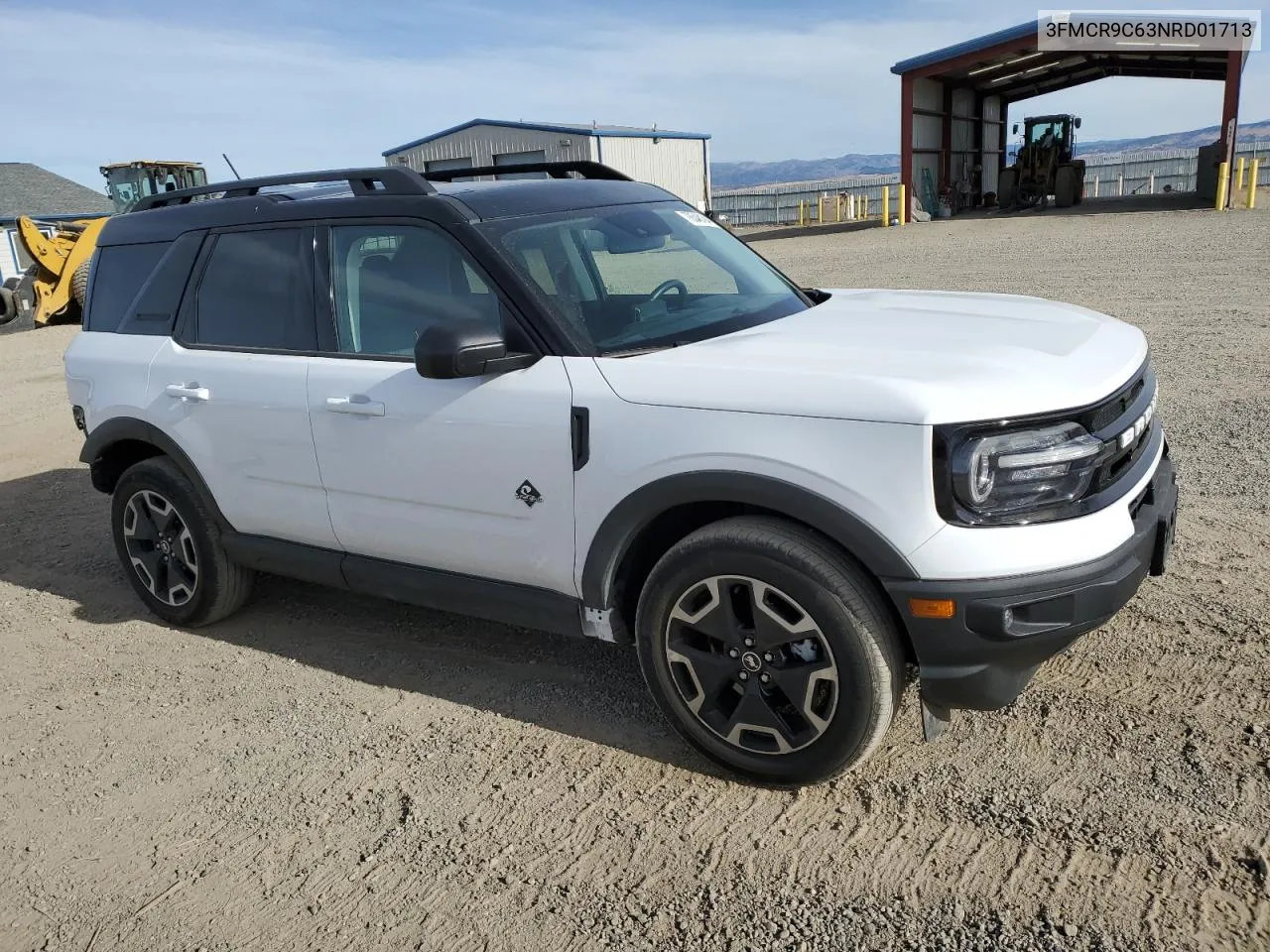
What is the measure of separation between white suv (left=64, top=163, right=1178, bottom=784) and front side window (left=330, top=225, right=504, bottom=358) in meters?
0.01

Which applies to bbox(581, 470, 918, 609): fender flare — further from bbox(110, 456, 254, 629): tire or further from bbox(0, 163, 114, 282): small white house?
bbox(0, 163, 114, 282): small white house

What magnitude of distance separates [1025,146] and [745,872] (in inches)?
1260

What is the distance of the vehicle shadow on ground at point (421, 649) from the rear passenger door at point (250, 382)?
0.60 meters

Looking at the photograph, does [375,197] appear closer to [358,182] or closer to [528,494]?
[358,182]

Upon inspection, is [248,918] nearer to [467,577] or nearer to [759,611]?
[467,577]

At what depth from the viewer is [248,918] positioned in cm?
294

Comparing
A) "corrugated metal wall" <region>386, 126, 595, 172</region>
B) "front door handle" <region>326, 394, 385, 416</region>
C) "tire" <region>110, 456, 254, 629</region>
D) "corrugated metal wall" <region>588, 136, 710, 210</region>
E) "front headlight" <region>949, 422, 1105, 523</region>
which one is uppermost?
"corrugated metal wall" <region>386, 126, 595, 172</region>

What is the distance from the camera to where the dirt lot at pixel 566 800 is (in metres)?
2.74

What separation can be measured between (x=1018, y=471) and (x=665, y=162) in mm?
38061

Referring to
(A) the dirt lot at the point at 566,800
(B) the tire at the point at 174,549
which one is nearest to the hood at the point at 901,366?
(A) the dirt lot at the point at 566,800

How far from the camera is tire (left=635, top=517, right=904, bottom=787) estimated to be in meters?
2.95

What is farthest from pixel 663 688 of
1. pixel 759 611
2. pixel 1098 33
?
pixel 1098 33

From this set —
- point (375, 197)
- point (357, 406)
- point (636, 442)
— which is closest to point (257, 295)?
point (375, 197)

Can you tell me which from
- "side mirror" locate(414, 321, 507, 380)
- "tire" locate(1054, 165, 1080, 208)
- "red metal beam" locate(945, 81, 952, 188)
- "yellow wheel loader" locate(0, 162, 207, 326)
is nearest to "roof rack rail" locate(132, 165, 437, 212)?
"side mirror" locate(414, 321, 507, 380)
